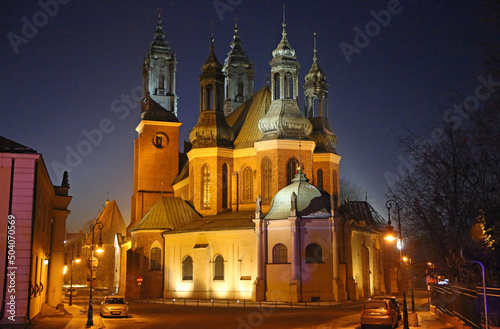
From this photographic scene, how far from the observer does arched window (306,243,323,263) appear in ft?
157

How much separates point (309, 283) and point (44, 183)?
23242 mm

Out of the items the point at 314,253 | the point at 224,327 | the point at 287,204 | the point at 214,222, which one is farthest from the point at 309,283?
the point at 224,327

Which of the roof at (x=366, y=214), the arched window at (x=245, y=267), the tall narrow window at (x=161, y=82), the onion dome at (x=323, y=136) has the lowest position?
the arched window at (x=245, y=267)

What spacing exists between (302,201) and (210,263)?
961 centimetres

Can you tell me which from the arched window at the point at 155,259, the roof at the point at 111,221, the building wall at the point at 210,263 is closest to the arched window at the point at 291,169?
the building wall at the point at 210,263

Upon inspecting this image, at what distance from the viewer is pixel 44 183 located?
30453 mm

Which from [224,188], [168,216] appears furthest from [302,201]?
[168,216]

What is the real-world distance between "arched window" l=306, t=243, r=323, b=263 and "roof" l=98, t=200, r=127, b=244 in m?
63.6

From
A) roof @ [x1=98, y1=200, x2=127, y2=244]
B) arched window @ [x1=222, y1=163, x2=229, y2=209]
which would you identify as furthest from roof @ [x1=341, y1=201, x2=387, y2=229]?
roof @ [x1=98, y1=200, x2=127, y2=244]

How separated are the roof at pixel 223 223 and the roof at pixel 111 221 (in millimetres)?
52685

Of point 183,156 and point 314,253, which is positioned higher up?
point 183,156

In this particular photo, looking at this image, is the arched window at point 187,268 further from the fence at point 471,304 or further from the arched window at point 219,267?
the fence at point 471,304

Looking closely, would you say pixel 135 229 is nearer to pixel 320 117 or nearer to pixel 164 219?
pixel 164 219

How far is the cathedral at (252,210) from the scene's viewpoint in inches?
1891
